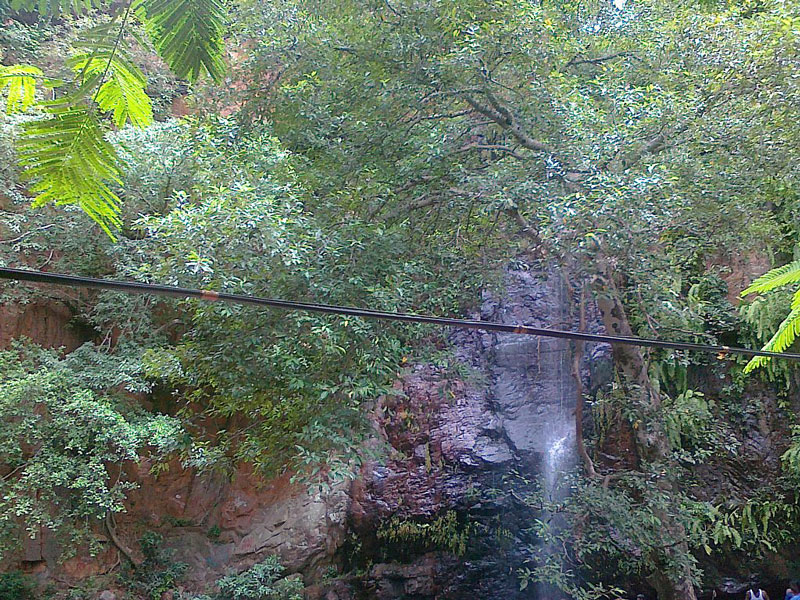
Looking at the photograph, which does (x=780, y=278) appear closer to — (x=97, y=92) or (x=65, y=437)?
(x=97, y=92)

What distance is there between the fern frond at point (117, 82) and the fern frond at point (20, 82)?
6cm

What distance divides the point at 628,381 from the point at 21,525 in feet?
19.8

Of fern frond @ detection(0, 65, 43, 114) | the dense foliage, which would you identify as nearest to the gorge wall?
the dense foliage

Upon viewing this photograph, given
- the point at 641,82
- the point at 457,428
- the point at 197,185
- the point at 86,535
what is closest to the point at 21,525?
the point at 86,535

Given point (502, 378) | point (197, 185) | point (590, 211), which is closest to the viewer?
point (590, 211)

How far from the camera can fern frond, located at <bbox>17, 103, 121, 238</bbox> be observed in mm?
851

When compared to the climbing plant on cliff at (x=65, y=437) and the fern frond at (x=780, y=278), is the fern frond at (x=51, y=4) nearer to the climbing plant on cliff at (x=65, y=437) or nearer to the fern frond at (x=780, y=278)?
the fern frond at (x=780, y=278)

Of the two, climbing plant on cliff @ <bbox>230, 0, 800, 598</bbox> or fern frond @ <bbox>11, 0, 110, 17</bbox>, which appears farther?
climbing plant on cliff @ <bbox>230, 0, 800, 598</bbox>

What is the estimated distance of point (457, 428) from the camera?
29.3 ft

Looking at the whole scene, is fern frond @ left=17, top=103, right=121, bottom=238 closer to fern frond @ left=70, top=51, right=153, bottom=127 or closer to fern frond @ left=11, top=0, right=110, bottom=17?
fern frond @ left=70, top=51, right=153, bottom=127

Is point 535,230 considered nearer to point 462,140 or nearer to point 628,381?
point 462,140

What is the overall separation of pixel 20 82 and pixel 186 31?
0.85 ft

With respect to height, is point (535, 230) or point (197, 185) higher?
point (197, 185)

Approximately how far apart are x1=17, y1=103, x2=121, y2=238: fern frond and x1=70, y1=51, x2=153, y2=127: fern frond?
7cm
